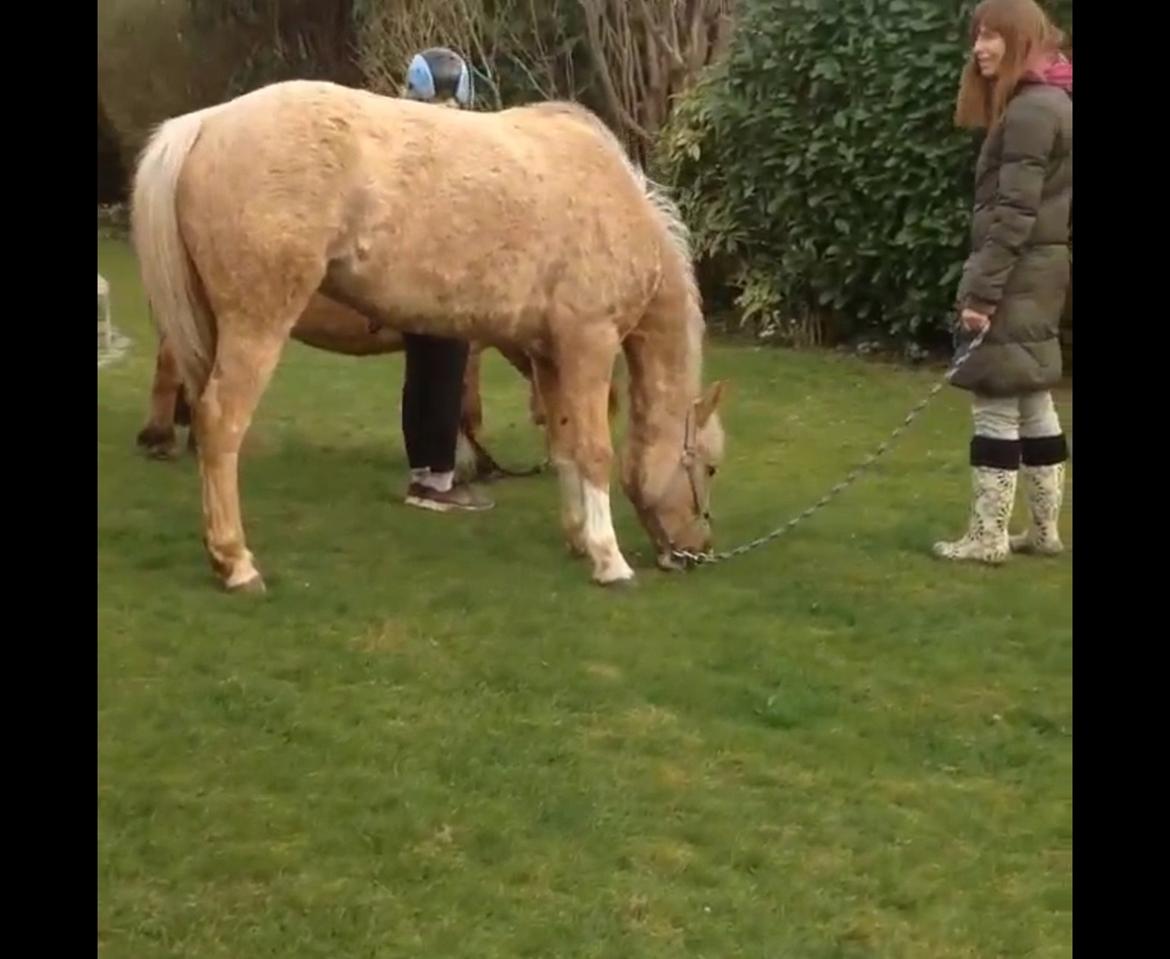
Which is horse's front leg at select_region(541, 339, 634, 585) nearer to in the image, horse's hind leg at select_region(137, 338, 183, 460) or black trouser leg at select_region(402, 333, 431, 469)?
black trouser leg at select_region(402, 333, 431, 469)

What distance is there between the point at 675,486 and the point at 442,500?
1275mm

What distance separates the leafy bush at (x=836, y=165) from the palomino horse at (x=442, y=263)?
4.48 meters

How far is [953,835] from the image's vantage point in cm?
377

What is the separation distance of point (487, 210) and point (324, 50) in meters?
13.8

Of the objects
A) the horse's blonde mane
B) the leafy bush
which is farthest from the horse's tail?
the leafy bush

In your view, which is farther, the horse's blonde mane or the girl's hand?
the horse's blonde mane

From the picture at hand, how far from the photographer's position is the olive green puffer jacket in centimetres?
558

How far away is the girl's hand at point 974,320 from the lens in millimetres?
5688

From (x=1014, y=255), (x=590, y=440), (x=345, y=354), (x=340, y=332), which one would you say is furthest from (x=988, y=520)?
(x=345, y=354)

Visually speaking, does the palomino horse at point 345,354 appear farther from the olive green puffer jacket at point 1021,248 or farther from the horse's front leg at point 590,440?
the olive green puffer jacket at point 1021,248

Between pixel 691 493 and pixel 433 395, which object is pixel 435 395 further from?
pixel 691 493
